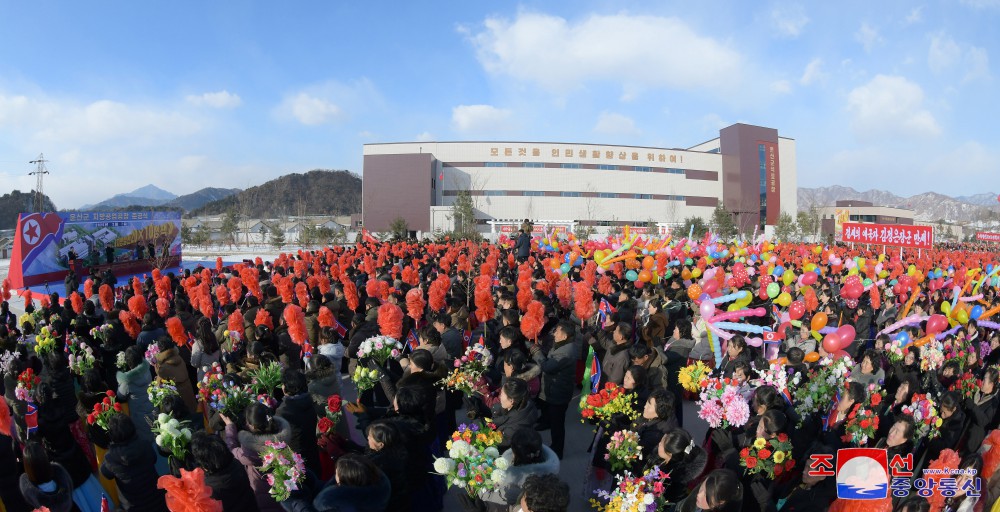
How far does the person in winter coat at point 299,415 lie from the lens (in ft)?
11.1

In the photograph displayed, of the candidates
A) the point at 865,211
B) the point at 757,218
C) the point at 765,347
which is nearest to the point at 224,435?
the point at 765,347

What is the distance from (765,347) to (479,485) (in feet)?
16.5

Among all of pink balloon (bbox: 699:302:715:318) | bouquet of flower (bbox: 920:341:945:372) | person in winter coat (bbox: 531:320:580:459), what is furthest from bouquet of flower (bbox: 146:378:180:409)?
bouquet of flower (bbox: 920:341:945:372)

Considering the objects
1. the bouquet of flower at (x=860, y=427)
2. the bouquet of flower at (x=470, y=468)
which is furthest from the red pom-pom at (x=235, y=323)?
the bouquet of flower at (x=860, y=427)

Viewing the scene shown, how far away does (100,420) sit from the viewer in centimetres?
337

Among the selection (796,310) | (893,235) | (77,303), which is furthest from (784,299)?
(893,235)

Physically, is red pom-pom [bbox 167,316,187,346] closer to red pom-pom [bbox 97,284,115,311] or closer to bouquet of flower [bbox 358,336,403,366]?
bouquet of flower [bbox 358,336,403,366]

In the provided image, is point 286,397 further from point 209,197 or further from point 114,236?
point 209,197

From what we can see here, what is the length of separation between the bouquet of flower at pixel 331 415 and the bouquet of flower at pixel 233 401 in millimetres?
517

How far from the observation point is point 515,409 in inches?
137

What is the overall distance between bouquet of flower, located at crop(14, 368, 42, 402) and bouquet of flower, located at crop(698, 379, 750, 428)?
4.86 meters

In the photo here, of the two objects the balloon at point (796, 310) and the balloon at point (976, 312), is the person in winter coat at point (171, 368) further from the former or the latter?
the balloon at point (976, 312)

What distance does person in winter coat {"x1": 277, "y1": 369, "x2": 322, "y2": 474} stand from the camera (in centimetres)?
338

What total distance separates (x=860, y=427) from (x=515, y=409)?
7.49 ft
